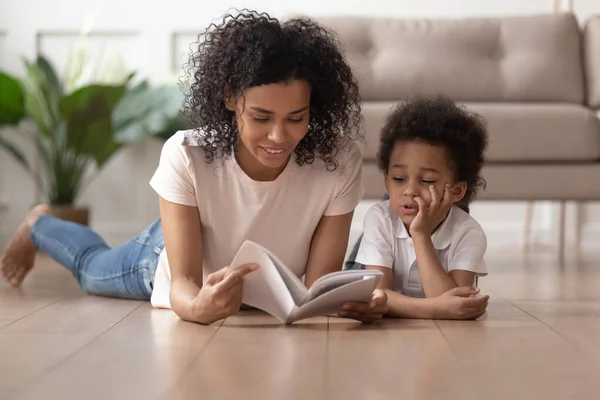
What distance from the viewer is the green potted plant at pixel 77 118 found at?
12.6 ft

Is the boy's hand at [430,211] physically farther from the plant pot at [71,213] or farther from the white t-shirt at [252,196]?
the plant pot at [71,213]

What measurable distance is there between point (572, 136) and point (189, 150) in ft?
5.85

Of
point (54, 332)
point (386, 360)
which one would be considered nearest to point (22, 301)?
point (54, 332)

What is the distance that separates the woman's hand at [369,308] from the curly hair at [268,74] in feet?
1.04

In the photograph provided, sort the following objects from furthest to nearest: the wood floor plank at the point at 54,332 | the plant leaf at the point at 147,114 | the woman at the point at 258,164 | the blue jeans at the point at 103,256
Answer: the plant leaf at the point at 147,114, the blue jeans at the point at 103,256, the woman at the point at 258,164, the wood floor plank at the point at 54,332

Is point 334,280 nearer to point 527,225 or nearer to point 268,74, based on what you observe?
point 268,74

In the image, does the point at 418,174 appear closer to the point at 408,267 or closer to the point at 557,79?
the point at 408,267

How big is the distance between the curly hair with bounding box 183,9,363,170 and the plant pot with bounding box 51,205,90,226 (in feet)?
6.99

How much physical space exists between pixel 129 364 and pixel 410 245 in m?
0.84

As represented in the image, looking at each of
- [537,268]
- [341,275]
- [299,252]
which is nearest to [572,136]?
[537,268]

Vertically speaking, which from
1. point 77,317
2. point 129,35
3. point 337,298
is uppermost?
point 129,35

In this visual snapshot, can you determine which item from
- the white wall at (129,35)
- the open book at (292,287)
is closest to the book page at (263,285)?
the open book at (292,287)

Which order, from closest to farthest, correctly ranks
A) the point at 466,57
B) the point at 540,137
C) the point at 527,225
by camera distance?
the point at 540,137
the point at 466,57
the point at 527,225

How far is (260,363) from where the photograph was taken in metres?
1.38
